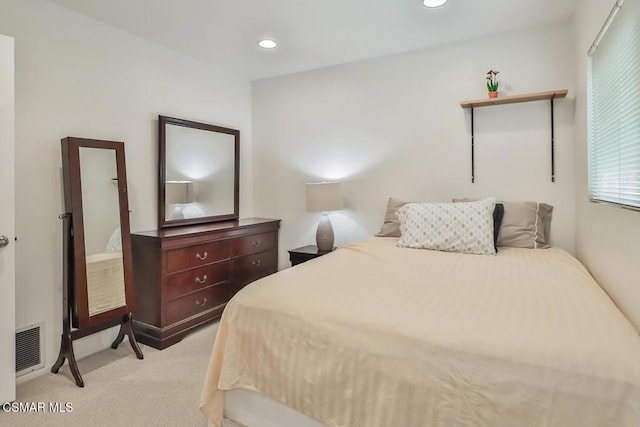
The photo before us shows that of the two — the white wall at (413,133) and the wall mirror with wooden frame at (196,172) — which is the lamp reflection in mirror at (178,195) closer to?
the wall mirror with wooden frame at (196,172)

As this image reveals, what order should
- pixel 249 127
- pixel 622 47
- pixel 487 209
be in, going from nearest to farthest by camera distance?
pixel 622 47 → pixel 487 209 → pixel 249 127

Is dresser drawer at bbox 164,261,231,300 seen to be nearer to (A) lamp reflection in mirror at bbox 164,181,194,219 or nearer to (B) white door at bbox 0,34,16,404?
(A) lamp reflection in mirror at bbox 164,181,194,219

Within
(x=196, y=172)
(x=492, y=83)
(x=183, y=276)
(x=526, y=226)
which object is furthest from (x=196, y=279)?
(x=492, y=83)

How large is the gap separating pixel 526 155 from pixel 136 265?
315 cm

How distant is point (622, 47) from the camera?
4.95 feet

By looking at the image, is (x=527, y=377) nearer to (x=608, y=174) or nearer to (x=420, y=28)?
(x=608, y=174)

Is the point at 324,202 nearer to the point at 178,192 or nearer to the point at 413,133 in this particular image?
the point at 413,133

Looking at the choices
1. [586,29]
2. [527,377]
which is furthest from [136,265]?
[586,29]

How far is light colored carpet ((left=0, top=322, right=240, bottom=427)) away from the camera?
184 centimetres

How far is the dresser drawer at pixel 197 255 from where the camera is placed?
2.75m

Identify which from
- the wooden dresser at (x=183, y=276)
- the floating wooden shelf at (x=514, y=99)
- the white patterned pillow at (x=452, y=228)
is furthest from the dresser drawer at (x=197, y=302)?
the floating wooden shelf at (x=514, y=99)

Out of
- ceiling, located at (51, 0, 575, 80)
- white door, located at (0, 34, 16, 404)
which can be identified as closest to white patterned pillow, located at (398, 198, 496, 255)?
ceiling, located at (51, 0, 575, 80)

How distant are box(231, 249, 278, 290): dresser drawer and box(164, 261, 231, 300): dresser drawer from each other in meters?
0.12

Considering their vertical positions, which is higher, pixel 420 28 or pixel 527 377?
pixel 420 28
